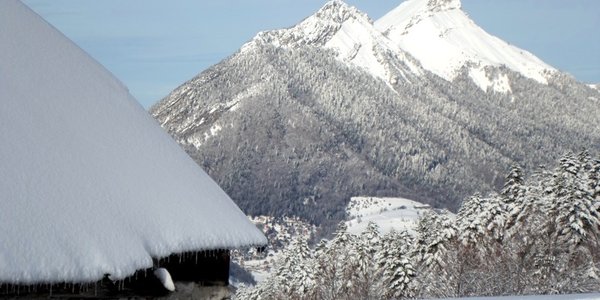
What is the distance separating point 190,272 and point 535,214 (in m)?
30.4

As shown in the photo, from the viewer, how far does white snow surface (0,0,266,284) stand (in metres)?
4.41

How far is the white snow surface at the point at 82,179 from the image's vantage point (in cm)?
441

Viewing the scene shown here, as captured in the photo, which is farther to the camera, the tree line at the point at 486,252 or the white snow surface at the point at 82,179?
the tree line at the point at 486,252

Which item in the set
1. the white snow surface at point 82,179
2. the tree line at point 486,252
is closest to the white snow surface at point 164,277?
the white snow surface at point 82,179

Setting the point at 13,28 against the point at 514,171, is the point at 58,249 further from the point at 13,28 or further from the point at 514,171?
the point at 514,171

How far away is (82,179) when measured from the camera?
4.93 metres

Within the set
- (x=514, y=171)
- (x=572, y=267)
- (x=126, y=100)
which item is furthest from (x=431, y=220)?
(x=126, y=100)

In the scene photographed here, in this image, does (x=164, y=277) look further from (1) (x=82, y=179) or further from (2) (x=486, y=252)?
(2) (x=486, y=252)

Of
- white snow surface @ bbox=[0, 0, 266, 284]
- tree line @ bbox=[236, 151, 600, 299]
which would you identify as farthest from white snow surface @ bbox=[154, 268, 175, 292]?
tree line @ bbox=[236, 151, 600, 299]

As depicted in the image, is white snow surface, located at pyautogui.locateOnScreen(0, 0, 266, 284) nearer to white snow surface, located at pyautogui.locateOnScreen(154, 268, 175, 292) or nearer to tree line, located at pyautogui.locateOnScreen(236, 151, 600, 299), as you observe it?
white snow surface, located at pyautogui.locateOnScreen(154, 268, 175, 292)

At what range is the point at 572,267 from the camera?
98.0ft

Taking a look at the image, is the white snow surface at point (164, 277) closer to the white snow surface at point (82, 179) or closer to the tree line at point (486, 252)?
the white snow surface at point (82, 179)

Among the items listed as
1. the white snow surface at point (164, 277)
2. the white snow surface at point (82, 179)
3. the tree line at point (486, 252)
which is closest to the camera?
the white snow surface at point (82, 179)

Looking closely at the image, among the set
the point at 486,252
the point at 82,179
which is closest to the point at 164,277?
the point at 82,179
